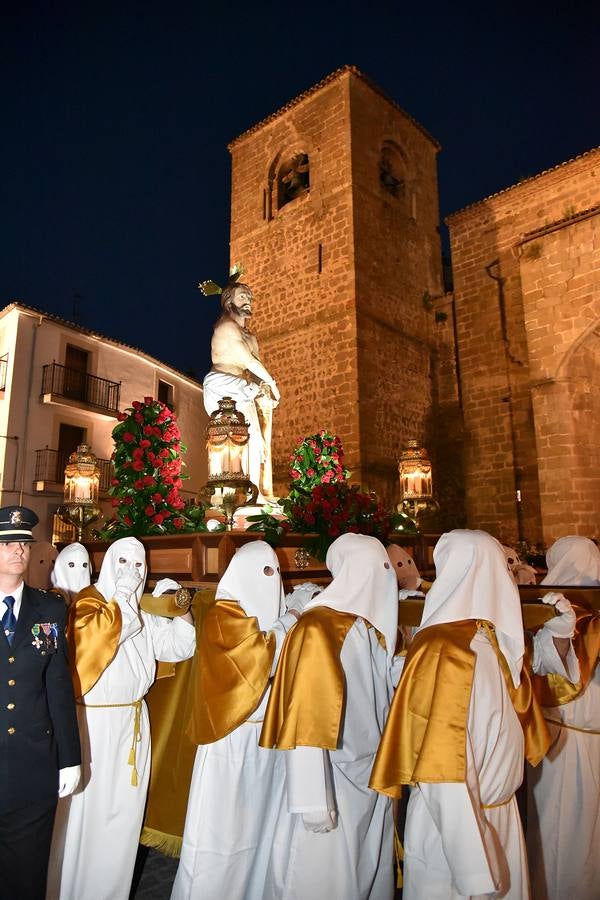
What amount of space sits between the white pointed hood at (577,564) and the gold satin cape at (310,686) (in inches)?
68.2

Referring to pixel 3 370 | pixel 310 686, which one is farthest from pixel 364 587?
pixel 3 370

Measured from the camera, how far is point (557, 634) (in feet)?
10.2

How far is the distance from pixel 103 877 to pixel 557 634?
272 cm

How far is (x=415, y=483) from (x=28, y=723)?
5.55 meters

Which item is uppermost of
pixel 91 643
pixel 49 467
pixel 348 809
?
pixel 49 467

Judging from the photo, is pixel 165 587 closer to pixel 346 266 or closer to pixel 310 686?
pixel 310 686

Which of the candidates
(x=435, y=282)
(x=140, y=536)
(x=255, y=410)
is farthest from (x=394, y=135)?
(x=140, y=536)

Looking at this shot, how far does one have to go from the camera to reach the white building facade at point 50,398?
1708 centimetres

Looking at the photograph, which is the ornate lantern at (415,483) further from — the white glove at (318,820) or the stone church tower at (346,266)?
the stone church tower at (346,266)

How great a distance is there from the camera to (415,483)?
744 cm

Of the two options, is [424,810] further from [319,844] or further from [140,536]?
[140,536]

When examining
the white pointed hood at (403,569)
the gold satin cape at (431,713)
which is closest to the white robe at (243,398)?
the white pointed hood at (403,569)

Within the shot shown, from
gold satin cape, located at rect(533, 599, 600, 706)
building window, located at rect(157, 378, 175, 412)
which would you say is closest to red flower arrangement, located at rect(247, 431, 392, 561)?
gold satin cape, located at rect(533, 599, 600, 706)

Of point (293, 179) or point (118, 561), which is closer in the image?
point (118, 561)
